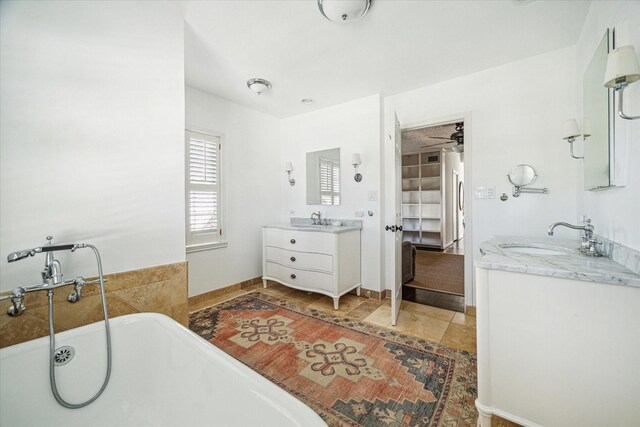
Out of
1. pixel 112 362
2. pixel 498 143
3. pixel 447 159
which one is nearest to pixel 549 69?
pixel 498 143

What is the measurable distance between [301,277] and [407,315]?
126cm

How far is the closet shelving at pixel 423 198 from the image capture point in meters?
6.47

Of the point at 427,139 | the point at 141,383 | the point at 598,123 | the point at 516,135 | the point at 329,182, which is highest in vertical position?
the point at 427,139

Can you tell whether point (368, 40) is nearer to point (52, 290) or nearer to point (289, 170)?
point (289, 170)

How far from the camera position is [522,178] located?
2391mm

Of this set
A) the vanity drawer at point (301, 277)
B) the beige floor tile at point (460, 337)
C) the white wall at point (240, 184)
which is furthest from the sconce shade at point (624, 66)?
the white wall at point (240, 184)

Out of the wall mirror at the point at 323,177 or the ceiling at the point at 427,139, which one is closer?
the wall mirror at the point at 323,177

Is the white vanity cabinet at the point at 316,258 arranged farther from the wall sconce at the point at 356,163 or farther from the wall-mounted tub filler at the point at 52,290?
the wall-mounted tub filler at the point at 52,290

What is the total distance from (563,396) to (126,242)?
2.40m

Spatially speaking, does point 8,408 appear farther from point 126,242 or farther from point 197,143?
point 197,143

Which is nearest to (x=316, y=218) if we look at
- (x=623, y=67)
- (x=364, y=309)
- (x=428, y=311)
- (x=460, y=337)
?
(x=364, y=309)

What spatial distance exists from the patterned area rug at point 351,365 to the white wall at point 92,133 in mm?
1058

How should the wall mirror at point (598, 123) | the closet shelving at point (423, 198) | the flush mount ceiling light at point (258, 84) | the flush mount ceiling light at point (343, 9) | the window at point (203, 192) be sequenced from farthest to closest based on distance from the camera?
the closet shelving at point (423, 198) < the window at point (203, 192) < the flush mount ceiling light at point (258, 84) < the flush mount ceiling light at point (343, 9) < the wall mirror at point (598, 123)

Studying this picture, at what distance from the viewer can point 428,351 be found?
2.03m
